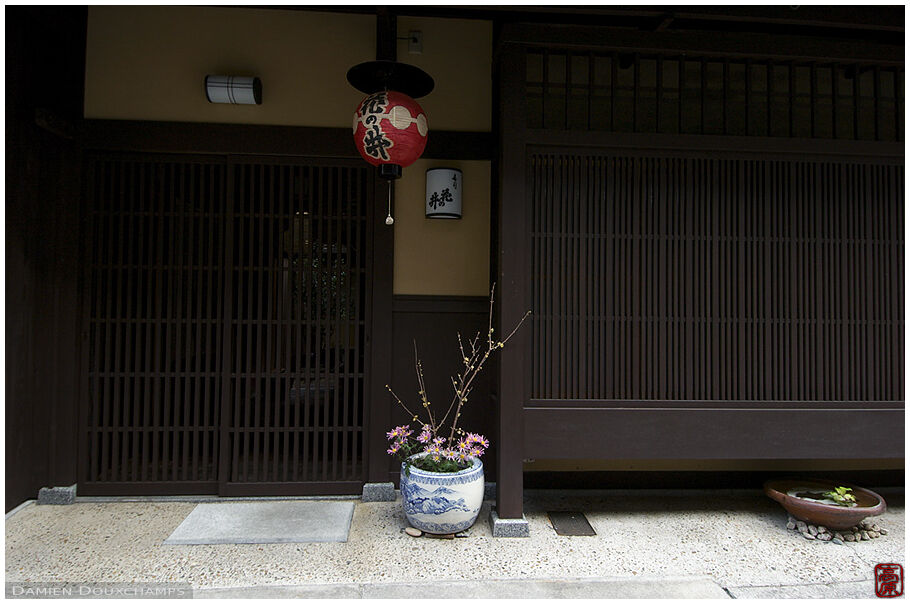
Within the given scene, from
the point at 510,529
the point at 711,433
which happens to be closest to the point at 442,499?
the point at 510,529

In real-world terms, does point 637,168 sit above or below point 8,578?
above

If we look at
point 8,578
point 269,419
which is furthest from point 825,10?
point 8,578

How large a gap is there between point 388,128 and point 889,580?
435 centimetres

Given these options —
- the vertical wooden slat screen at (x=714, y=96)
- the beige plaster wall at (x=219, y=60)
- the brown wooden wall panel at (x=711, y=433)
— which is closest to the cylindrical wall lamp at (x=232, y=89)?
the beige plaster wall at (x=219, y=60)

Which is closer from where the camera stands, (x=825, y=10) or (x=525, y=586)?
(x=525, y=586)

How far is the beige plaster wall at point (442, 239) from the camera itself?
4.63m

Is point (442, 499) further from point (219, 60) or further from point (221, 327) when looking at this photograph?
point (219, 60)

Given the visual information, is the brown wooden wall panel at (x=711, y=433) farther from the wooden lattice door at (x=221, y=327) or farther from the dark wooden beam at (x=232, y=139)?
the dark wooden beam at (x=232, y=139)

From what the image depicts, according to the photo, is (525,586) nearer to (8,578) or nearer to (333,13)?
(8,578)

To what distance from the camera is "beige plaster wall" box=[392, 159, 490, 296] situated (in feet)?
15.2

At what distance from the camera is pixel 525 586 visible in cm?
312

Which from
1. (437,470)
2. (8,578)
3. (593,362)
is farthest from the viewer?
(593,362)

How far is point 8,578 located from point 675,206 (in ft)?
17.0

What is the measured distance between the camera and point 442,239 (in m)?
4.66
